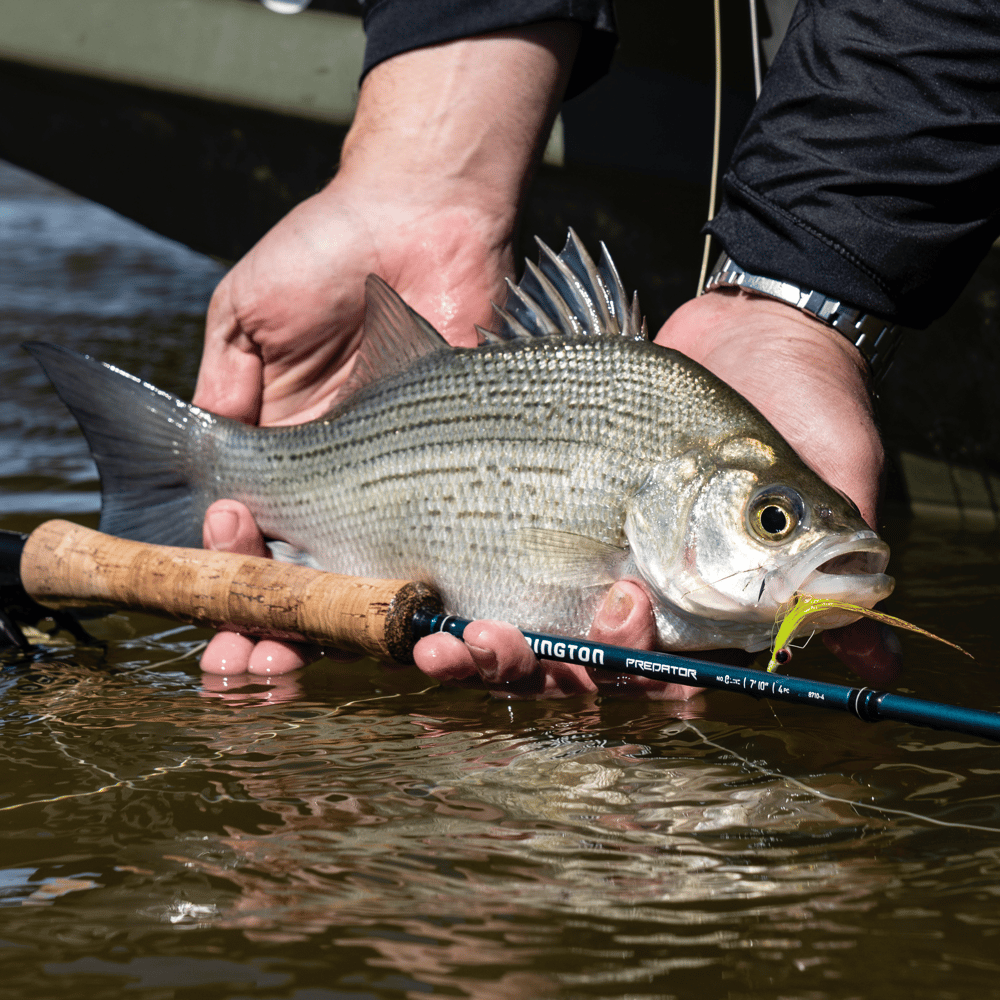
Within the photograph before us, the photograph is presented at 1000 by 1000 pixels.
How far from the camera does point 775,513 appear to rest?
243 cm

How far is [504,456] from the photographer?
2.74 meters

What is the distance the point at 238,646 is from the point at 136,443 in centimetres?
70

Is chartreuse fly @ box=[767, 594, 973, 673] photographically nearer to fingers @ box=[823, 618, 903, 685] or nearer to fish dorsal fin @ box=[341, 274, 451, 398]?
fingers @ box=[823, 618, 903, 685]

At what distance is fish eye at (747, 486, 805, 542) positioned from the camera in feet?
7.88

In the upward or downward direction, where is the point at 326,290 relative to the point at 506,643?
upward

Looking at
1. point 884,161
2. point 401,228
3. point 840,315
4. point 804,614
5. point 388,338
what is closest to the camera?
point 804,614

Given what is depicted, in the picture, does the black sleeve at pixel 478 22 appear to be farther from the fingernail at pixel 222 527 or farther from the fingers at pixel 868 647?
the fingers at pixel 868 647

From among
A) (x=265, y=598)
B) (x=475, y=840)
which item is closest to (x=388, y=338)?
(x=265, y=598)

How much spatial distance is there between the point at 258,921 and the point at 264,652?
4.55 feet

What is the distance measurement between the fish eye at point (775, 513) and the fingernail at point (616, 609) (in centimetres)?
32

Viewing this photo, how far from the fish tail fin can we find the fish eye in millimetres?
1602

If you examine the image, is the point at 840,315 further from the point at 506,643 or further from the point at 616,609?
the point at 506,643

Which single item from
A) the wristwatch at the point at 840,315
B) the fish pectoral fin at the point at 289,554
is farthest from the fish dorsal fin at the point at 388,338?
the wristwatch at the point at 840,315

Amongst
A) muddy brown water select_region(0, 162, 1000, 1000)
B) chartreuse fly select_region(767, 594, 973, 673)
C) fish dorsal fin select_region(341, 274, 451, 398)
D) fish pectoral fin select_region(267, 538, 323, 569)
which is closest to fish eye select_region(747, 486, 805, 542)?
chartreuse fly select_region(767, 594, 973, 673)
